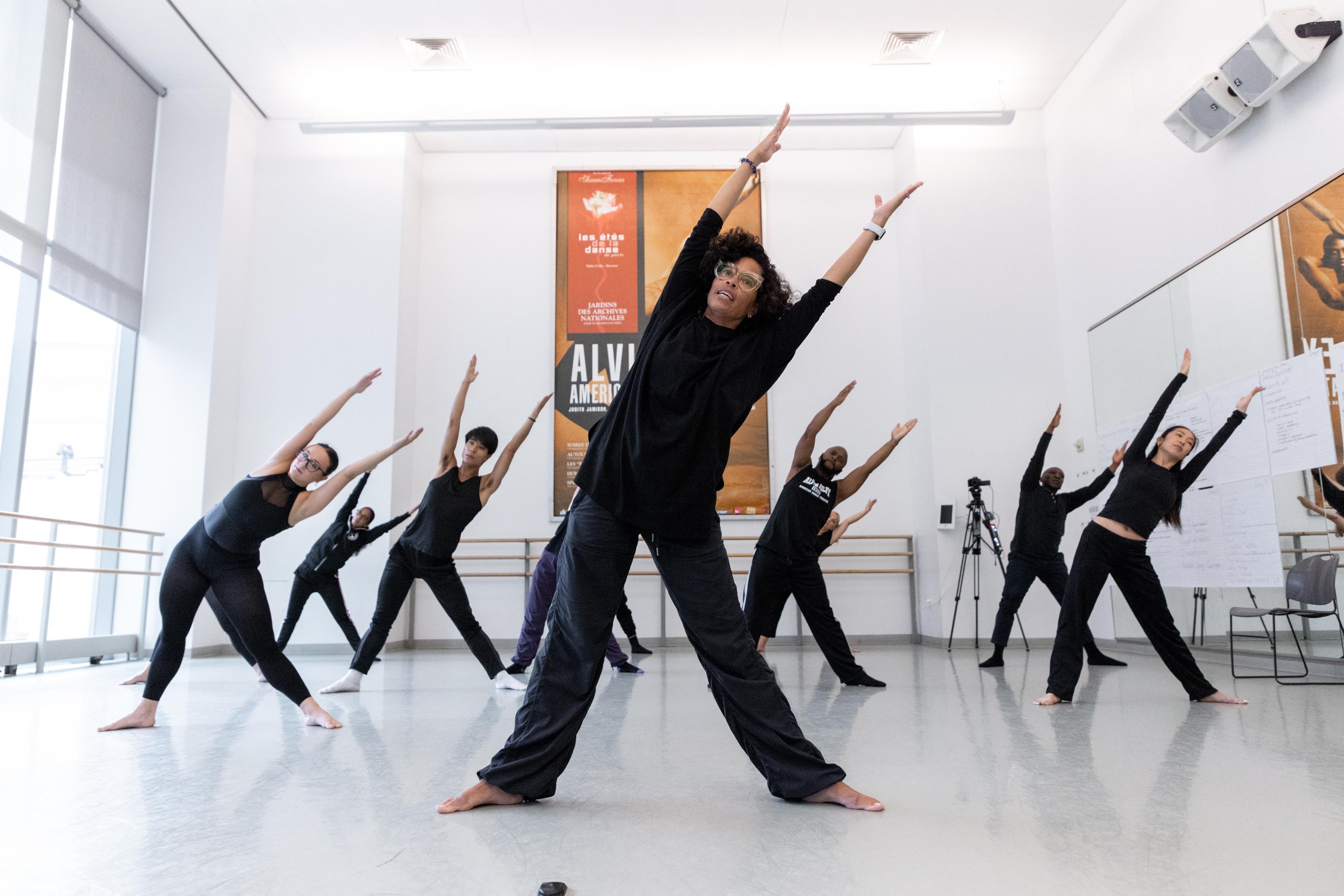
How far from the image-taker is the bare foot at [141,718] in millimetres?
3059

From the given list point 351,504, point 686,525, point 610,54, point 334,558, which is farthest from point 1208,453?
point 610,54

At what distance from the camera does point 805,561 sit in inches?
170

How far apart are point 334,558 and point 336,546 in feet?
0.28

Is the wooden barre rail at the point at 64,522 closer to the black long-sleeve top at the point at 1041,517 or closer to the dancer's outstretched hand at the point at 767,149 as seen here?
the dancer's outstretched hand at the point at 767,149

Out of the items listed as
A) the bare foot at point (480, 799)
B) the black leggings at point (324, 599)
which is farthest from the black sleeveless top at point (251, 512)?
the black leggings at point (324, 599)

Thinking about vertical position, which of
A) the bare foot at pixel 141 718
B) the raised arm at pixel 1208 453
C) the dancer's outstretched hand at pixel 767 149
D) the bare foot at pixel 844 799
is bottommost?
the bare foot at pixel 141 718

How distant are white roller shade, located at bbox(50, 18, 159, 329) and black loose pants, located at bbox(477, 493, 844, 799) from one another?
572 centimetres

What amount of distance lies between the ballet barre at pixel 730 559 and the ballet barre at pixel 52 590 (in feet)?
7.63

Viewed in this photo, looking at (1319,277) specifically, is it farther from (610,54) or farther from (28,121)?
(28,121)

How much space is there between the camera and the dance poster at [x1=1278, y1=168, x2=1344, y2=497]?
4254mm

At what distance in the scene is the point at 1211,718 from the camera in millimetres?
3186

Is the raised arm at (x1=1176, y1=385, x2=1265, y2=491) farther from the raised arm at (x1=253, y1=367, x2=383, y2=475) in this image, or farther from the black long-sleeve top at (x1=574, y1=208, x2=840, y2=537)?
the raised arm at (x1=253, y1=367, x2=383, y2=475)

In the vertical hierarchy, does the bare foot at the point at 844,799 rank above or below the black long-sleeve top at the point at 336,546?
below

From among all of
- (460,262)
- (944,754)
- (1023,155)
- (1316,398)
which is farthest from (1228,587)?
(460,262)
